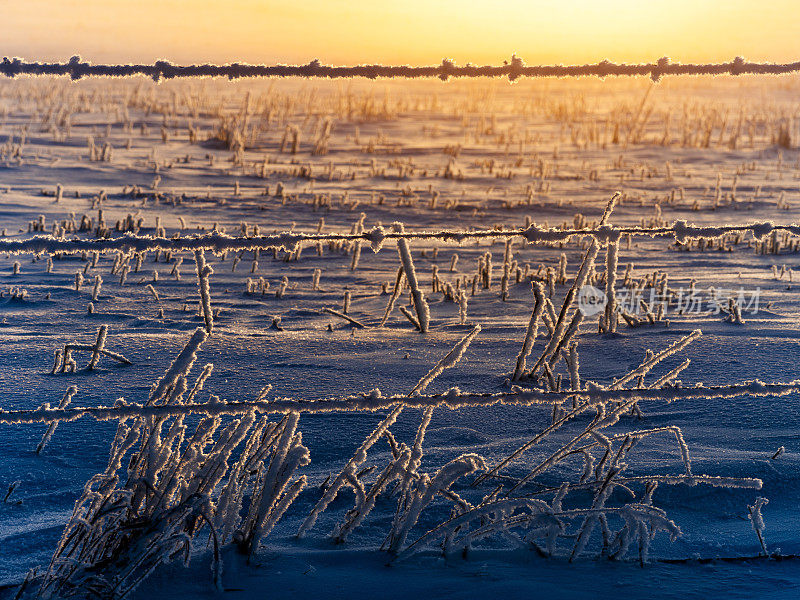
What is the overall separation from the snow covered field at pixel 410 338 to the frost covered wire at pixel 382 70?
0.88 meters

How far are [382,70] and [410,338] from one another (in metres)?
1.73

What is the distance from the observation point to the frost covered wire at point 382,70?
2.06 metres

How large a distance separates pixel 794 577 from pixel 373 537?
86 cm

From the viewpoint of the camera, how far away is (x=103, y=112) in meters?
17.0

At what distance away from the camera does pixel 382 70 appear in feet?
6.95

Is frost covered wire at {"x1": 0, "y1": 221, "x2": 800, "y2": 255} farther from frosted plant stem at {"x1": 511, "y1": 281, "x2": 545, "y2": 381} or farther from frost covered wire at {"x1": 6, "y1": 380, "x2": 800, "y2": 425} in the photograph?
frosted plant stem at {"x1": 511, "y1": 281, "x2": 545, "y2": 381}

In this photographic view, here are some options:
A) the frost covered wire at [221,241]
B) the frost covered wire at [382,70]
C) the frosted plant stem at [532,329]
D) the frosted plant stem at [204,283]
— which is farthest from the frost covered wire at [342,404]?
the frosted plant stem at [204,283]

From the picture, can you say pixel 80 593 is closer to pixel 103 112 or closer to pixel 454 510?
pixel 454 510

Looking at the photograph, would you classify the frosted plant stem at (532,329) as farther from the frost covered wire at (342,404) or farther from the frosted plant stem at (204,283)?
the frosted plant stem at (204,283)

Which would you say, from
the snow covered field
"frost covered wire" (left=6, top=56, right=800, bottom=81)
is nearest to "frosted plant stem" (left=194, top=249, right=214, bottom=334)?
the snow covered field

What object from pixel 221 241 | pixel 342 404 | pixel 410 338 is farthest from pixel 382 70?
pixel 410 338

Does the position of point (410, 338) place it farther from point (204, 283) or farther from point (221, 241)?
point (221, 241)

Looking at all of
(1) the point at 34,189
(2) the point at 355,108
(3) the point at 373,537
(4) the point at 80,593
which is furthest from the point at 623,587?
(2) the point at 355,108

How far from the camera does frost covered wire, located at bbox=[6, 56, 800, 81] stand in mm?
2064
